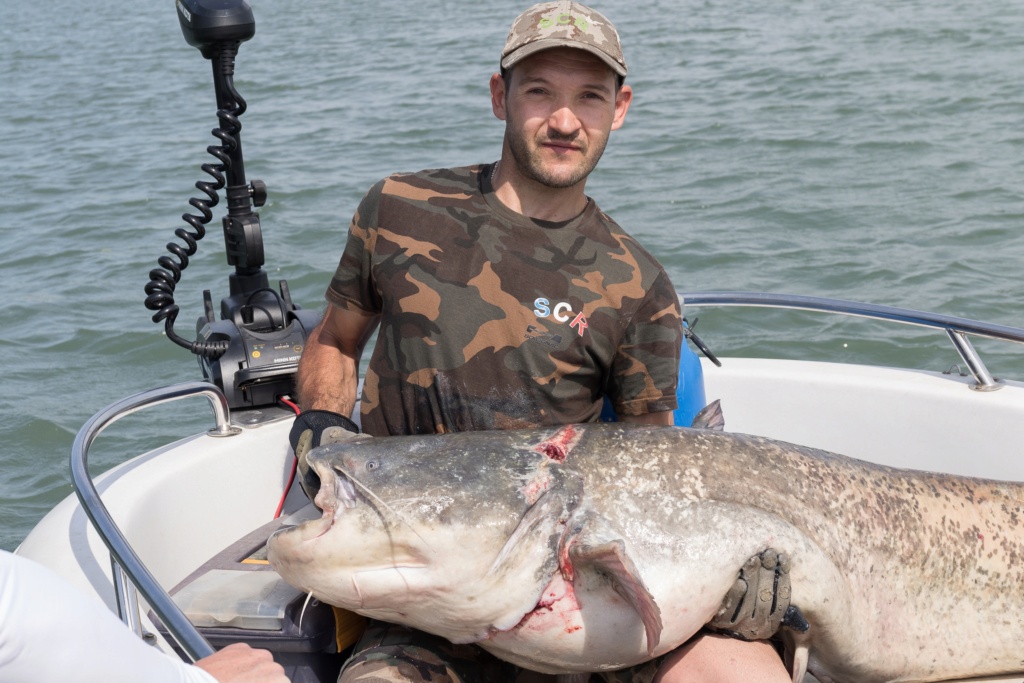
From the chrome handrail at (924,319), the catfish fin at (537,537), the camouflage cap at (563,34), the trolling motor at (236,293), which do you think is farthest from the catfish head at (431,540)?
the chrome handrail at (924,319)

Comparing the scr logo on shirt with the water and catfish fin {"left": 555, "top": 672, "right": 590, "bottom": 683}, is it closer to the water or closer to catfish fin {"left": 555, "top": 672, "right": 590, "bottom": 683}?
catfish fin {"left": 555, "top": 672, "right": 590, "bottom": 683}

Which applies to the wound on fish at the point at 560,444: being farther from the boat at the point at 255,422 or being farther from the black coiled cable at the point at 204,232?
the black coiled cable at the point at 204,232

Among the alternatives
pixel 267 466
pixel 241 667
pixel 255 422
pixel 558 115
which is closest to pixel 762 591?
pixel 241 667

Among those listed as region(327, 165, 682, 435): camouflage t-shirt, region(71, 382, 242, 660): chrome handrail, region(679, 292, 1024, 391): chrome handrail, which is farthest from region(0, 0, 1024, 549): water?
region(327, 165, 682, 435): camouflage t-shirt

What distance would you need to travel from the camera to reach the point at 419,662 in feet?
8.56

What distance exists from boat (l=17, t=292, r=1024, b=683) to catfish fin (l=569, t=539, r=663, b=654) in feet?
2.66

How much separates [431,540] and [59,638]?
90cm

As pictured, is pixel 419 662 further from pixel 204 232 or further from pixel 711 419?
pixel 204 232

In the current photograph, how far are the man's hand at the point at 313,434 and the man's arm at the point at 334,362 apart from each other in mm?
177

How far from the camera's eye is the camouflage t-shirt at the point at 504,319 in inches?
115

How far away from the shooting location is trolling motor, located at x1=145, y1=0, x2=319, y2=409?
158 inches

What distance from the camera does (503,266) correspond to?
9.79 feet

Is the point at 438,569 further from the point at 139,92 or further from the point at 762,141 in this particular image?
the point at 139,92

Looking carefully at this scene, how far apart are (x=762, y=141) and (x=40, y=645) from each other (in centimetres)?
1150
